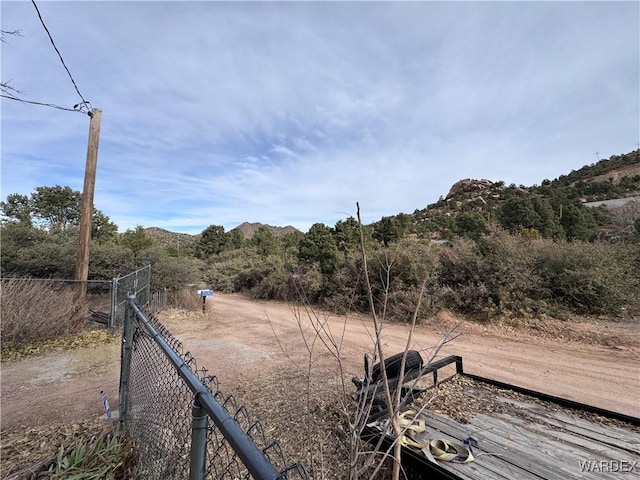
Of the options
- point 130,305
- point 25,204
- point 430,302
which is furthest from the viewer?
point 25,204

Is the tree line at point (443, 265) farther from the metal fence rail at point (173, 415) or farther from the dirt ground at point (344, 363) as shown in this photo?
the metal fence rail at point (173, 415)

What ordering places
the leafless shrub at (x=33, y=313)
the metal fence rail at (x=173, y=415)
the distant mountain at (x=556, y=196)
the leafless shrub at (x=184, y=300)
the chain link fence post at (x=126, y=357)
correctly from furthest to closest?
the distant mountain at (x=556, y=196) → the leafless shrub at (x=184, y=300) → the leafless shrub at (x=33, y=313) → the chain link fence post at (x=126, y=357) → the metal fence rail at (x=173, y=415)

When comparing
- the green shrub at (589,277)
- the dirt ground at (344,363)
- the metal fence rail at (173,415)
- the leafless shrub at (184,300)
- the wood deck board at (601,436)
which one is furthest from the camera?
the leafless shrub at (184,300)

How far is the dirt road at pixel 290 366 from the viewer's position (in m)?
3.76

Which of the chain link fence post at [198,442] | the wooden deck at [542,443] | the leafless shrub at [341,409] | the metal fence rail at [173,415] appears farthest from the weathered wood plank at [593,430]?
the chain link fence post at [198,442]

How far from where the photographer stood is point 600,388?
413 centimetres

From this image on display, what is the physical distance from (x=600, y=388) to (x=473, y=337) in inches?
107

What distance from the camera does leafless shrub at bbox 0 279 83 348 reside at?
19.1ft

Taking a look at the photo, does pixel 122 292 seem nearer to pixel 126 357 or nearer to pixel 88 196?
pixel 88 196

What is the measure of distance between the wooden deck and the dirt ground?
3.93ft

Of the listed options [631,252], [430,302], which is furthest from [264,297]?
[631,252]

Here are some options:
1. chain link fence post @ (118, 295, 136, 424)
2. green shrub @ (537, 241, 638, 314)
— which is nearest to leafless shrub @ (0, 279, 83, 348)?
chain link fence post @ (118, 295, 136, 424)

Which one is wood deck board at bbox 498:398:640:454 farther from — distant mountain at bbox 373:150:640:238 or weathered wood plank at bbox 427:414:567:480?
distant mountain at bbox 373:150:640:238

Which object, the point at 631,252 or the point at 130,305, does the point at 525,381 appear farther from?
the point at 631,252
